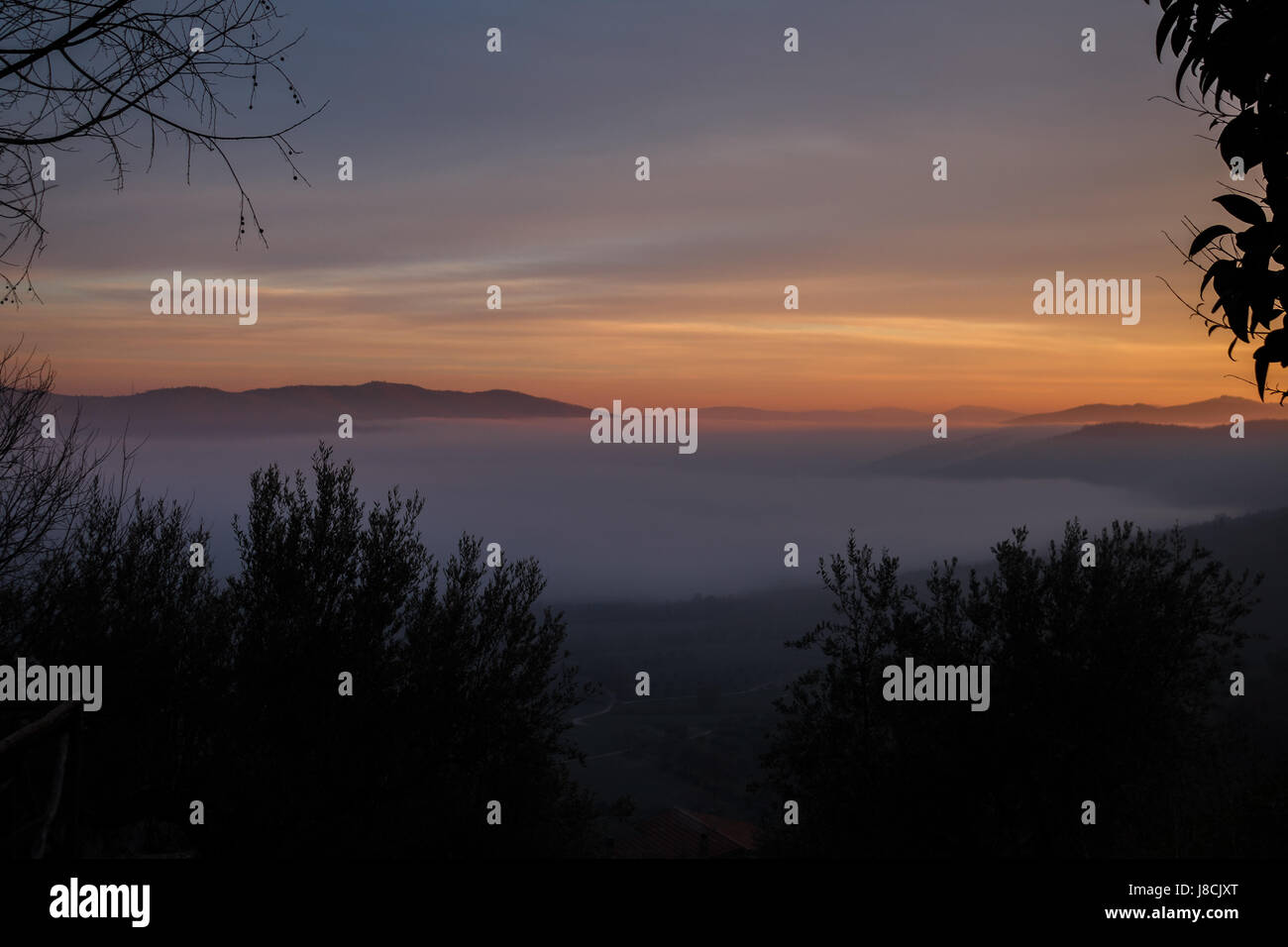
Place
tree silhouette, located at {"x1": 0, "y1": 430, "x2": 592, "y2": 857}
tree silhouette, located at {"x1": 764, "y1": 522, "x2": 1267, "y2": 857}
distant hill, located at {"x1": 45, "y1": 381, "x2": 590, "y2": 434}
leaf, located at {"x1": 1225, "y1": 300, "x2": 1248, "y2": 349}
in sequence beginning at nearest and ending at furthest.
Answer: leaf, located at {"x1": 1225, "y1": 300, "x2": 1248, "y2": 349}, tree silhouette, located at {"x1": 0, "y1": 430, "x2": 592, "y2": 857}, tree silhouette, located at {"x1": 764, "y1": 522, "x2": 1267, "y2": 857}, distant hill, located at {"x1": 45, "y1": 381, "x2": 590, "y2": 434}

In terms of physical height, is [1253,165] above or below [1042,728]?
above

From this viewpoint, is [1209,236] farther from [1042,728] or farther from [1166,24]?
[1042,728]

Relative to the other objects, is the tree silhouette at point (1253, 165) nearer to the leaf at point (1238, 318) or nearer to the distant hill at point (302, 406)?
the leaf at point (1238, 318)

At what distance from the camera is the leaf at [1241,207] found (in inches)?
140

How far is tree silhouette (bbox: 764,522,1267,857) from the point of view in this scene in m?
16.3

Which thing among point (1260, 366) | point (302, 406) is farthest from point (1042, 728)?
point (302, 406)

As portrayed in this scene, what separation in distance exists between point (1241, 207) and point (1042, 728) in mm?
15169

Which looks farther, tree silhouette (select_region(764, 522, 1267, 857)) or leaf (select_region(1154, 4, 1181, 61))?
tree silhouette (select_region(764, 522, 1267, 857))

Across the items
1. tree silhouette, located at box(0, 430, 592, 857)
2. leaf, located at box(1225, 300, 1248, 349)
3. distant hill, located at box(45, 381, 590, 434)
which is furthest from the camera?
distant hill, located at box(45, 381, 590, 434)

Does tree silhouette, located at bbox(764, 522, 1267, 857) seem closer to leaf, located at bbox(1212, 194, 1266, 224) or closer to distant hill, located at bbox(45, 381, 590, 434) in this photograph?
leaf, located at bbox(1212, 194, 1266, 224)

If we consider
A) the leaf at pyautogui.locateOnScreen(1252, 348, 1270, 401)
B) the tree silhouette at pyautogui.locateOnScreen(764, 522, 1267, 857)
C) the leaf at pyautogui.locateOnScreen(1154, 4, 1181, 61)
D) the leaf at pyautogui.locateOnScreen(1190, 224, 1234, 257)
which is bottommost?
the tree silhouette at pyautogui.locateOnScreen(764, 522, 1267, 857)

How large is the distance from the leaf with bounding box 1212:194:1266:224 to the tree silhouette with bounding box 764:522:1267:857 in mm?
14683

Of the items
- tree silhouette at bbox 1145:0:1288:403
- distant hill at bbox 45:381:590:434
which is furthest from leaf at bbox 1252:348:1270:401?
distant hill at bbox 45:381:590:434

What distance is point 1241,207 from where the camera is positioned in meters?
3.58
